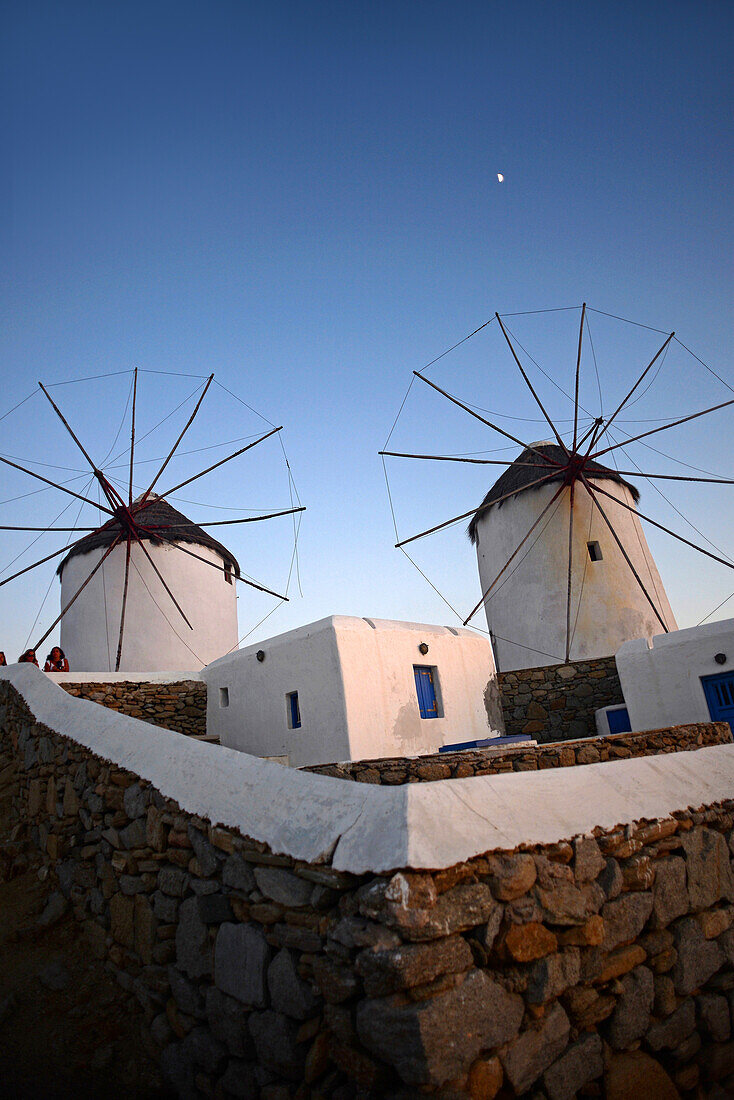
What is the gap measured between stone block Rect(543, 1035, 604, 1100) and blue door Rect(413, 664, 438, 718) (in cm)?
709

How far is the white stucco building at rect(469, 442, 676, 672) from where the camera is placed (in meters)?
14.8

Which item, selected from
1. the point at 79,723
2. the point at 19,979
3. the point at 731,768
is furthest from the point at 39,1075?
the point at 731,768

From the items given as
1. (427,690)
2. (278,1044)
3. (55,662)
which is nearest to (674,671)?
(427,690)

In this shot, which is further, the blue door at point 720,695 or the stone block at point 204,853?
the blue door at point 720,695

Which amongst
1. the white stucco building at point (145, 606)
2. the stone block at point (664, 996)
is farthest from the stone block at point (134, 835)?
the white stucco building at point (145, 606)

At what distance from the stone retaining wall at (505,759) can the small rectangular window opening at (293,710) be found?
1.24 m

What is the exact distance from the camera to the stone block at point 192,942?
3221 millimetres

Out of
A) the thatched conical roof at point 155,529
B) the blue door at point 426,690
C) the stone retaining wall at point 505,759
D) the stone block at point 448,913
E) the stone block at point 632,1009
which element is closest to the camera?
the stone block at point 448,913

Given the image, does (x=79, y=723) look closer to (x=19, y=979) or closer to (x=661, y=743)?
(x=19, y=979)

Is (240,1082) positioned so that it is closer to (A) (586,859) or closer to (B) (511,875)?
(B) (511,875)

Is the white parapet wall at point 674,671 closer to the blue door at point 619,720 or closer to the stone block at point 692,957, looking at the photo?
the blue door at point 619,720

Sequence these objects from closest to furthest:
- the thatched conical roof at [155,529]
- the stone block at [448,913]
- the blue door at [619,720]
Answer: the stone block at [448,913] → the blue door at [619,720] → the thatched conical roof at [155,529]

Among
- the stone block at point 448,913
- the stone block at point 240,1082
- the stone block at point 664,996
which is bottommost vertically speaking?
the stone block at point 240,1082

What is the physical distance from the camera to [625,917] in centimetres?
294
